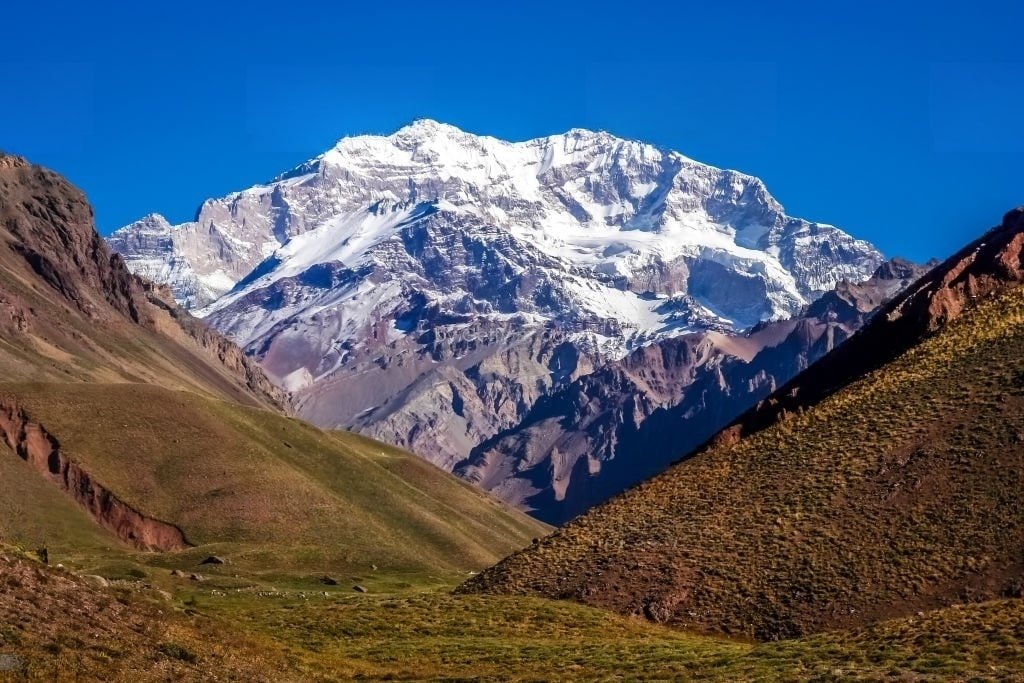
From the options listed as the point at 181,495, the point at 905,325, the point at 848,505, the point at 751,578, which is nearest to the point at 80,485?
the point at 181,495

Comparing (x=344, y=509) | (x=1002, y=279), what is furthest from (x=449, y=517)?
(x=1002, y=279)

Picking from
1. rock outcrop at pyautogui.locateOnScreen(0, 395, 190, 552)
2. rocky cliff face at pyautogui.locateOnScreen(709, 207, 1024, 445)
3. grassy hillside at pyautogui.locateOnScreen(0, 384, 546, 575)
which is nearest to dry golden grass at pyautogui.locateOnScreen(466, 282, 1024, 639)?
rocky cliff face at pyautogui.locateOnScreen(709, 207, 1024, 445)

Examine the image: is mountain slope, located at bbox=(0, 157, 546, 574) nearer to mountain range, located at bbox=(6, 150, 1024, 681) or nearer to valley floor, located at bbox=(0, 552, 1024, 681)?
mountain range, located at bbox=(6, 150, 1024, 681)

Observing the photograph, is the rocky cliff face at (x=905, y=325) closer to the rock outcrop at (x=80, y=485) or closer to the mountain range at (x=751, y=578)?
the mountain range at (x=751, y=578)

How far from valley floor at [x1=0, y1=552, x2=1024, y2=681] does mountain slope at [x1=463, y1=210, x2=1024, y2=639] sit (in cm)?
434

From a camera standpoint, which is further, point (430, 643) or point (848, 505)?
point (848, 505)

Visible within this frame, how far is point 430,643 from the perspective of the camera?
64.0 meters

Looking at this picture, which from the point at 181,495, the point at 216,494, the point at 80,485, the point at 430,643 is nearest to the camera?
the point at 430,643

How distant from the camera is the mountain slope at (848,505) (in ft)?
217

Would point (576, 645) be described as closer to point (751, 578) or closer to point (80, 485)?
point (751, 578)

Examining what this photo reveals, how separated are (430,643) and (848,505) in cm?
2572

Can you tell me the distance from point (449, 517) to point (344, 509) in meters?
35.1

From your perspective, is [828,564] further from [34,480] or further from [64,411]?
[64,411]

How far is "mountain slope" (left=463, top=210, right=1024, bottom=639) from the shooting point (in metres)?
66.0
